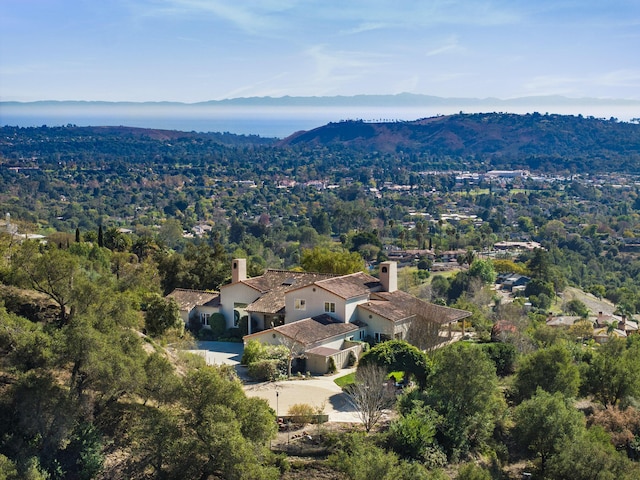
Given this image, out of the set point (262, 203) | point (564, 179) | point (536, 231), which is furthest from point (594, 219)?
point (564, 179)

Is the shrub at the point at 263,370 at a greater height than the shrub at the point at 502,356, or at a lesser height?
greater

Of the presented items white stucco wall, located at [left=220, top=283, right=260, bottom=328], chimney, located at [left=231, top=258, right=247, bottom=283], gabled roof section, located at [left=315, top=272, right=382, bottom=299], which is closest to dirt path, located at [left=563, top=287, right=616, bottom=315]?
gabled roof section, located at [left=315, top=272, right=382, bottom=299]

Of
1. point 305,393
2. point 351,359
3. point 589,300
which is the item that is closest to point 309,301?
point 351,359

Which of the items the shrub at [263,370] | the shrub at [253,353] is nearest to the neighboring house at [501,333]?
the shrub at [253,353]

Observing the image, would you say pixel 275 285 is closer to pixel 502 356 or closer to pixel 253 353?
pixel 253 353

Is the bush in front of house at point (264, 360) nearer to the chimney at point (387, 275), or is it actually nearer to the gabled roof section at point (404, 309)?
the gabled roof section at point (404, 309)

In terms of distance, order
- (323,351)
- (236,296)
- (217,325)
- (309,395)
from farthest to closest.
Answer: (236,296) < (217,325) < (323,351) < (309,395)

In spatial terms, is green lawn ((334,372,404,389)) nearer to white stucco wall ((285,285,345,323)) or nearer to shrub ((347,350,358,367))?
shrub ((347,350,358,367))
